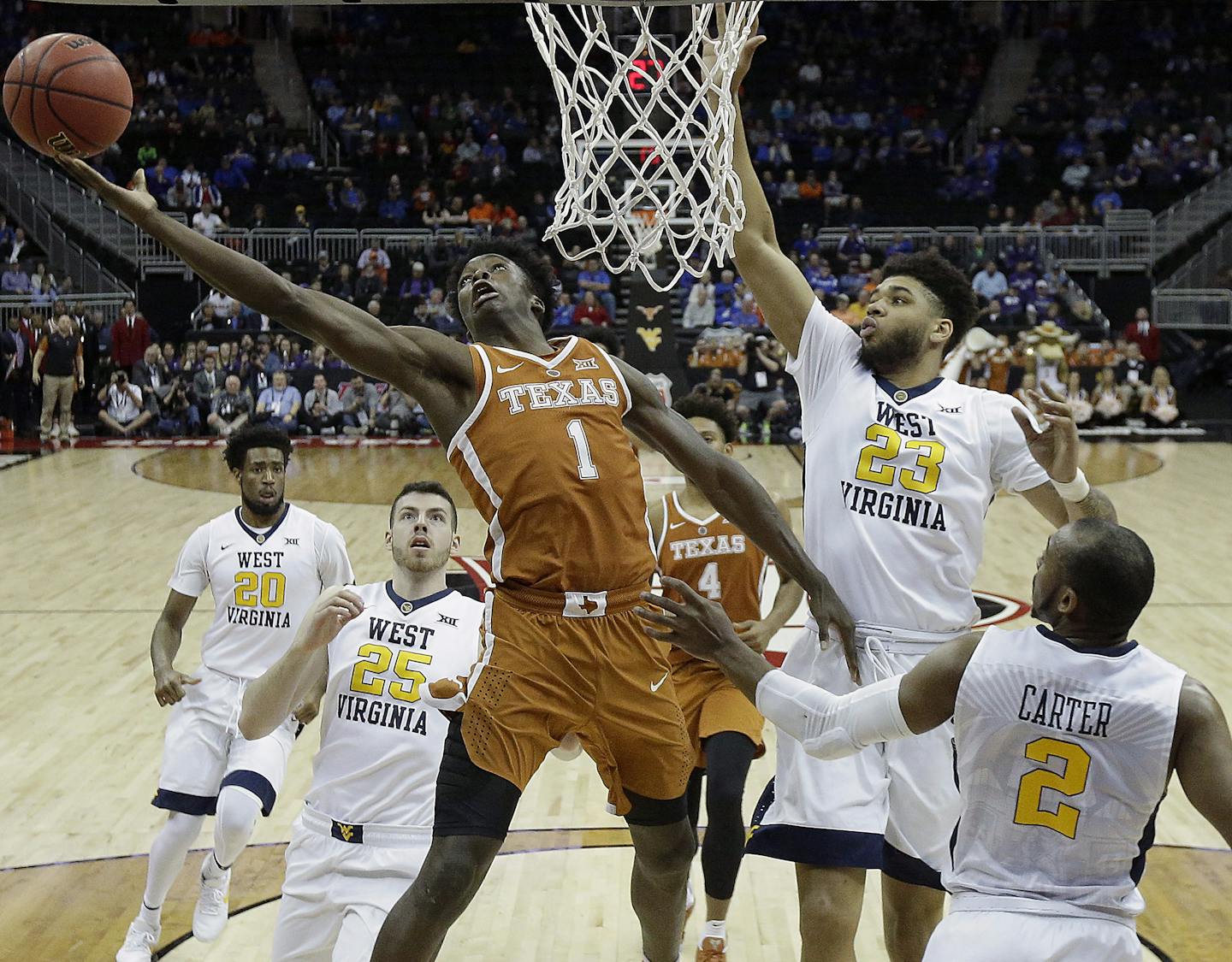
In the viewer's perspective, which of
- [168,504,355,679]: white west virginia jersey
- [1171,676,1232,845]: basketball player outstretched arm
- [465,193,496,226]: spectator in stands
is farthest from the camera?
[465,193,496,226]: spectator in stands

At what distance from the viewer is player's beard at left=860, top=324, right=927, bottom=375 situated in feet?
14.3

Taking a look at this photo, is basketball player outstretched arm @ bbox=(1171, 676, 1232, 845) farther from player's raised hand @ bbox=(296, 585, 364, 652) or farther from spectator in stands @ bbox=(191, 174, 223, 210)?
spectator in stands @ bbox=(191, 174, 223, 210)

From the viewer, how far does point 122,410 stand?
19.5 metres

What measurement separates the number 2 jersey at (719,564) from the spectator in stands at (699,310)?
14446 millimetres

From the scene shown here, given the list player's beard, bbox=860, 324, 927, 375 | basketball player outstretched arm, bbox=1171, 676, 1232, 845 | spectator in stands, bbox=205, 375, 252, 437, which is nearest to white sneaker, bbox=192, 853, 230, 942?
player's beard, bbox=860, 324, 927, 375

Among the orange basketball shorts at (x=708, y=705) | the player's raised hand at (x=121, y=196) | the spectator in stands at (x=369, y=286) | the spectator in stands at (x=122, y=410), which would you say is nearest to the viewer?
the player's raised hand at (x=121, y=196)

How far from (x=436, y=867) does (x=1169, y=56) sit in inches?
1102

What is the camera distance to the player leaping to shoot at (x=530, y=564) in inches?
138

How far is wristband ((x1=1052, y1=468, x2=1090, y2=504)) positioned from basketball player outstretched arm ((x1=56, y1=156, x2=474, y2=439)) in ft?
5.68

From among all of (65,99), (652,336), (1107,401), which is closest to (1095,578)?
(65,99)

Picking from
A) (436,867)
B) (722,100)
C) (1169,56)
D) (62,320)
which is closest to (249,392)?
(62,320)

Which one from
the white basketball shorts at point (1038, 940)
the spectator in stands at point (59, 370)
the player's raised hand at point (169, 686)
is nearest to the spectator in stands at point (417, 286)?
the spectator in stands at point (59, 370)

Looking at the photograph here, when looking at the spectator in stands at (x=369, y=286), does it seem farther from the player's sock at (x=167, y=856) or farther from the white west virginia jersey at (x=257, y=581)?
the player's sock at (x=167, y=856)

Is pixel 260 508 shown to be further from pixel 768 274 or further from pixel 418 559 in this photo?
pixel 768 274
